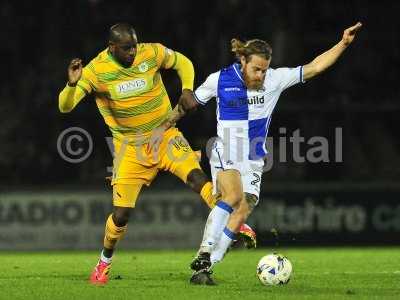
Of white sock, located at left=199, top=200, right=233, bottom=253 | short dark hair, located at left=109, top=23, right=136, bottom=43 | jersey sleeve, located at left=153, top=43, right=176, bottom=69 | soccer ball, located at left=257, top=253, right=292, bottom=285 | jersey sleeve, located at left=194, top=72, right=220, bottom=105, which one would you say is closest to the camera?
white sock, located at left=199, top=200, right=233, bottom=253

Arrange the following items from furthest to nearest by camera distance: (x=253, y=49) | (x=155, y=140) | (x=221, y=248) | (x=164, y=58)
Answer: (x=164, y=58) → (x=155, y=140) → (x=253, y=49) → (x=221, y=248)

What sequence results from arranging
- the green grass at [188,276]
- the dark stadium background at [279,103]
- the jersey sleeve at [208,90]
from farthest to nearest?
the dark stadium background at [279,103], the jersey sleeve at [208,90], the green grass at [188,276]

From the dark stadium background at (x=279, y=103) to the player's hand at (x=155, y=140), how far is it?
6.28 m

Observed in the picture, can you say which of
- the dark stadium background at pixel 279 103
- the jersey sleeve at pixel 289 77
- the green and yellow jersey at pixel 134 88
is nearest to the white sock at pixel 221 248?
the jersey sleeve at pixel 289 77

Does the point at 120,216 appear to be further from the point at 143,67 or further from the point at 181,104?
the point at 143,67

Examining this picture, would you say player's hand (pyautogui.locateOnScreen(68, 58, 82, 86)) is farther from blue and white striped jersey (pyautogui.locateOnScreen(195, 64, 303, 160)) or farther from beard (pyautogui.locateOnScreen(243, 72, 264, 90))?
beard (pyautogui.locateOnScreen(243, 72, 264, 90))

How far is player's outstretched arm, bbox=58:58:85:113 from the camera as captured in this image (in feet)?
27.5

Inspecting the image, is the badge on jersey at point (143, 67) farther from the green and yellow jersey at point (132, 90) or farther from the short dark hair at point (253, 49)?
the short dark hair at point (253, 49)

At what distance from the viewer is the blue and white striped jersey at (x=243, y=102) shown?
8.49m

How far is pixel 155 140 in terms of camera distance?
362 inches

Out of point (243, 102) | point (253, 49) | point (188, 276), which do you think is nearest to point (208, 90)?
point (243, 102)

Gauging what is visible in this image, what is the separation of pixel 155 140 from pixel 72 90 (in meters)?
1.02

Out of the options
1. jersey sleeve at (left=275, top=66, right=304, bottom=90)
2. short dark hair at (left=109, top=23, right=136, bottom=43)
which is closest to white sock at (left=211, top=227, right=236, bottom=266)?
jersey sleeve at (left=275, top=66, right=304, bottom=90)

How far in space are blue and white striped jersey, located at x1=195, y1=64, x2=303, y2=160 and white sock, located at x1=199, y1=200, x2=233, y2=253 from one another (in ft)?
1.84
